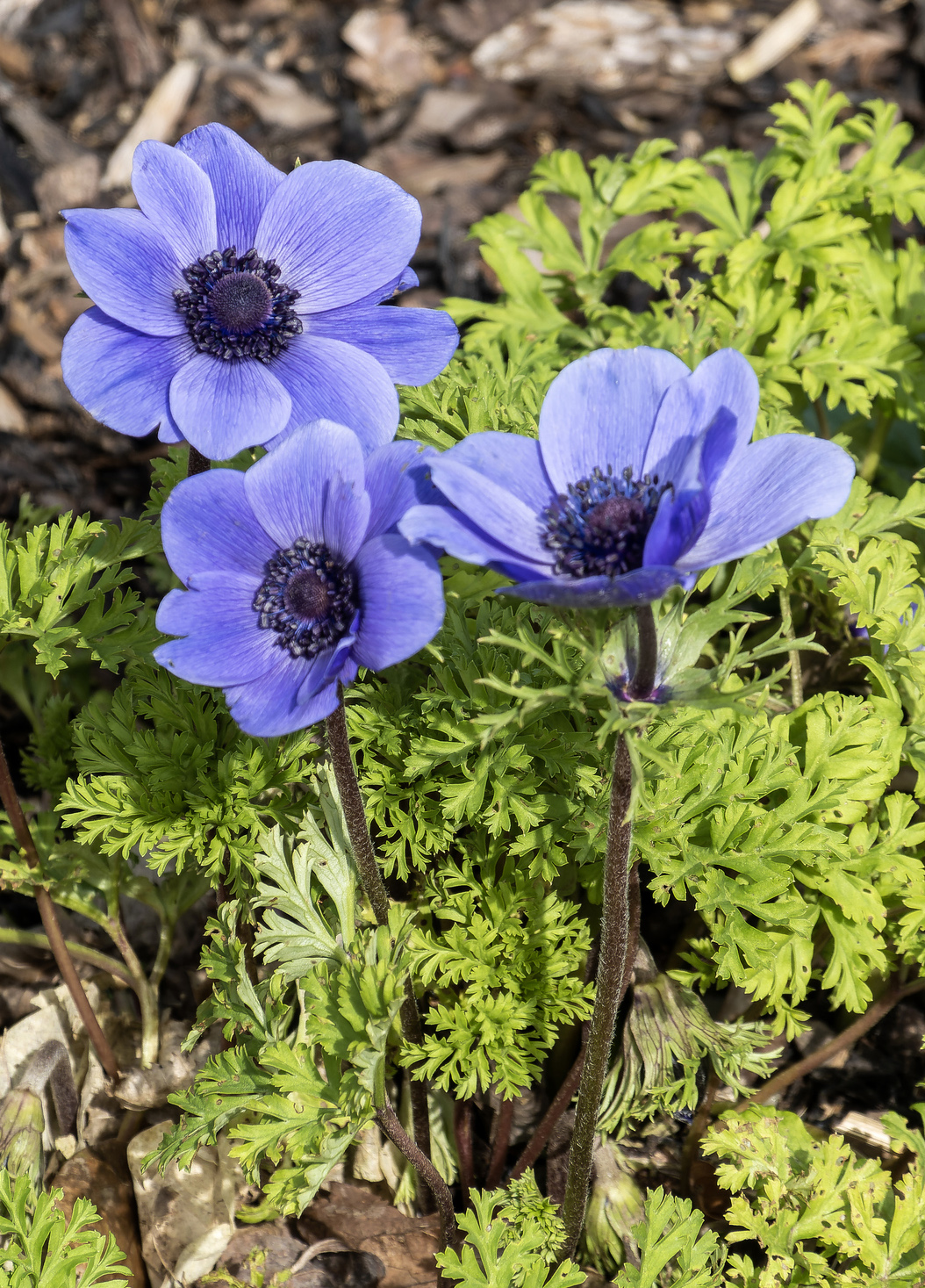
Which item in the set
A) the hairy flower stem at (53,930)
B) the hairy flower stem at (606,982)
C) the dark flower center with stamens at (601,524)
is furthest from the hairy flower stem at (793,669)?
the hairy flower stem at (53,930)

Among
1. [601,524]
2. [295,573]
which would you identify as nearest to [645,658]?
[601,524]

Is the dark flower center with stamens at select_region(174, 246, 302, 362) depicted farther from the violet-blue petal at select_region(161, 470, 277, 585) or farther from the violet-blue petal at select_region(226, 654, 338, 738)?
the violet-blue petal at select_region(226, 654, 338, 738)

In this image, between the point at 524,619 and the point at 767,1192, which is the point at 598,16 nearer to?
the point at 524,619

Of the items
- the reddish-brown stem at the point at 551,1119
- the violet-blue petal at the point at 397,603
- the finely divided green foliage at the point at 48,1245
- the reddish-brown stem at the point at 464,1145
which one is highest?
the violet-blue petal at the point at 397,603

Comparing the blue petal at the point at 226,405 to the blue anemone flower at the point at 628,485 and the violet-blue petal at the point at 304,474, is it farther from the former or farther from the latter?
the blue anemone flower at the point at 628,485

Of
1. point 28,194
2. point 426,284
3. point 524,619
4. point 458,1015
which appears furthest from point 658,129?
point 458,1015

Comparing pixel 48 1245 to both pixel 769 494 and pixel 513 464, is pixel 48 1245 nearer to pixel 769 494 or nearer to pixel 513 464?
pixel 513 464
